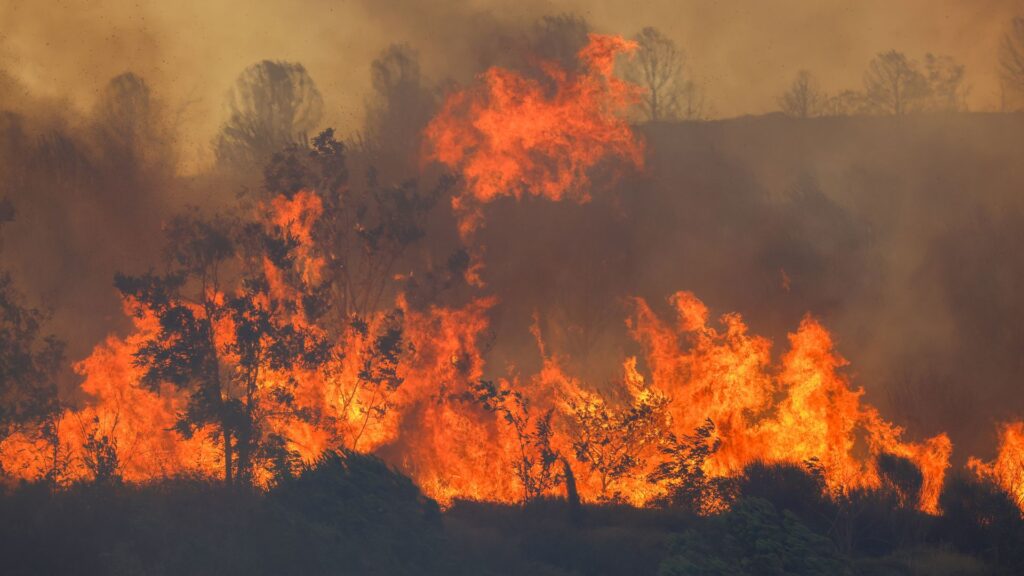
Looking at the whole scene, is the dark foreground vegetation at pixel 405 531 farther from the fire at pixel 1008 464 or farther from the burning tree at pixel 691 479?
the fire at pixel 1008 464

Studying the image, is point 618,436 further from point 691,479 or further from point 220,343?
point 220,343

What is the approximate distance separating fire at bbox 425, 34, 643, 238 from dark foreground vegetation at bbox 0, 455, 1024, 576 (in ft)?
63.8

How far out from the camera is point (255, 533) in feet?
87.0

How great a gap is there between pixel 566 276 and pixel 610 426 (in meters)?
17.4

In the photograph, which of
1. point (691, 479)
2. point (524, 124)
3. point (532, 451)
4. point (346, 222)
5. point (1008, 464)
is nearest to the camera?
point (691, 479)

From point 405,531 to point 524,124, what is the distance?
22.8m

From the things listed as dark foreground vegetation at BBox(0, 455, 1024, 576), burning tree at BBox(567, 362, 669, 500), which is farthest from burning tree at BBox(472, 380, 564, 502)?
dark foreground vegetation at BBox(0, 455, 1024, 576)

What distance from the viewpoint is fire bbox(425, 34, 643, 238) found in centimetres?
4338

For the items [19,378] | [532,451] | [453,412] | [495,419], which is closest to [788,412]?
[532,451]

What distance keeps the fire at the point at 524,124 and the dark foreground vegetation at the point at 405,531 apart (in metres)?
19.4

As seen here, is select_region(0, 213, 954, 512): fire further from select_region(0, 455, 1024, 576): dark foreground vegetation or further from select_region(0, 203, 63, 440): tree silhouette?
select_region(0, 455, 1024, 576): dark foreground vegetation

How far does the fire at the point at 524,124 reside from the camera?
142 ft

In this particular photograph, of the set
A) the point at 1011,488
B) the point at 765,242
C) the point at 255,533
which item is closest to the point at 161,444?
the point at 255,533

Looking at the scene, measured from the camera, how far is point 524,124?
143ft
